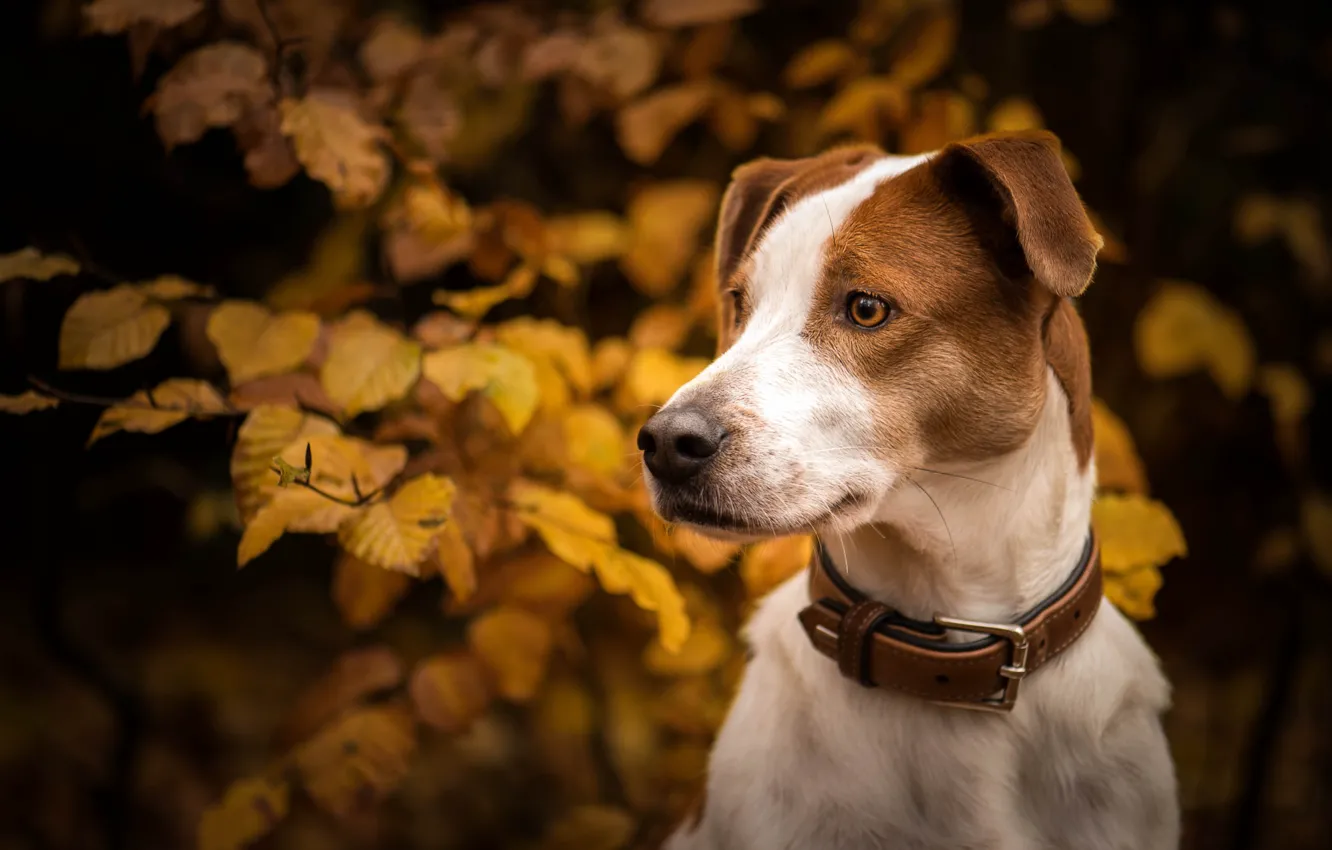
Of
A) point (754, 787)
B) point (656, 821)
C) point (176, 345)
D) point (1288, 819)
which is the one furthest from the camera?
point (1288, 819)

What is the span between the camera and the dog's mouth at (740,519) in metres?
1.58

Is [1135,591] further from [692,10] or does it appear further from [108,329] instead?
[108,329]

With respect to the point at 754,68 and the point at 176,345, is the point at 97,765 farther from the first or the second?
the point at 754,68

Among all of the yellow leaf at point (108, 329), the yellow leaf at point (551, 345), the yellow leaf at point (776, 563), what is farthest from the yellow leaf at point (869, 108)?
the yellow leaf at point (108, 329)

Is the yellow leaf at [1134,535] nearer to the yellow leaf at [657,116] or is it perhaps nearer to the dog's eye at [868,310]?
the dog's eye at [868,310]

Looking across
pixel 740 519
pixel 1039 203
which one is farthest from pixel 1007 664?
pixel 1039 203

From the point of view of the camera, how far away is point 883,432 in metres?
1.62

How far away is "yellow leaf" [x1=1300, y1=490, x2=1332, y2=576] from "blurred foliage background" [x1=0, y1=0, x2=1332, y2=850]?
0.01 meters

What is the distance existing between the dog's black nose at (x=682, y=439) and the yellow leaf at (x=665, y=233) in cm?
136

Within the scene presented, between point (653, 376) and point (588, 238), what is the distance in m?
0.54

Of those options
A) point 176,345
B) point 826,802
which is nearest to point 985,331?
point 826,802

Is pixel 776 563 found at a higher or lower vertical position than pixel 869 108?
lower

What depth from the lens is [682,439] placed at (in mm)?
1537

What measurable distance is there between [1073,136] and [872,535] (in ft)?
8.37
